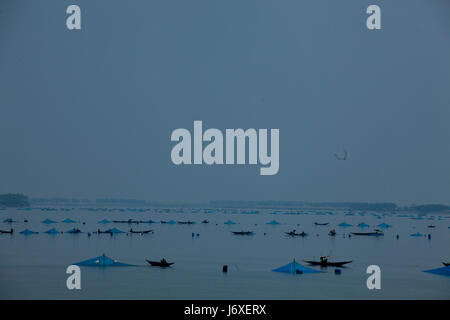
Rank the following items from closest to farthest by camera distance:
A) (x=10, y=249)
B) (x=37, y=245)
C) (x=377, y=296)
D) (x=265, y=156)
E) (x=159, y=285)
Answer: (x=265, y=156) → (x=377, y=296) → (x=159, y=285) → (x=10, y=249) → (x=37, y=245)

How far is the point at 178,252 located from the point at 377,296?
41.7 feet

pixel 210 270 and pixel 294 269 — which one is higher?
pixel 294 269

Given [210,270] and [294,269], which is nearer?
[294,269]

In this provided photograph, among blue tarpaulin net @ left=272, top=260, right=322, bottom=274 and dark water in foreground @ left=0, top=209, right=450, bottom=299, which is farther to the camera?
blue tarpaulin net @ left=272, top=260, right=322, bottom=274

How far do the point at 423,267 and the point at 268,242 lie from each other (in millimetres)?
11804

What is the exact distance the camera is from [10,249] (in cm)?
2427

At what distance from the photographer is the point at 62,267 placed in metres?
18.6

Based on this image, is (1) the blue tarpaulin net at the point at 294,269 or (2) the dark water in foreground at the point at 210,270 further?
(1) the blue tarpaulin net at the point at 294,269
